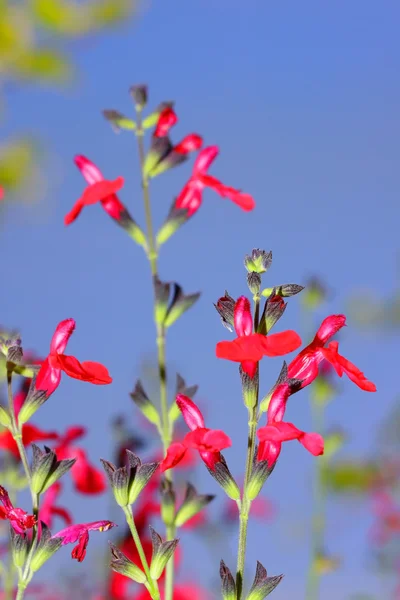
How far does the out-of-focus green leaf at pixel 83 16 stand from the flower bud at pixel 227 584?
1116 centimetres

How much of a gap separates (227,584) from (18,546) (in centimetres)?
25

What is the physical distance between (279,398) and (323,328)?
0.21 metres

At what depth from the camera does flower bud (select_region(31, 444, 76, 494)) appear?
0.92 meters

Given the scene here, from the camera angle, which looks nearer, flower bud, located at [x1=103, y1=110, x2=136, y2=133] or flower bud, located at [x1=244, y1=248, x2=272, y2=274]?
flower bud, located at [x1=244, y1=248, x2=272, y2=274]

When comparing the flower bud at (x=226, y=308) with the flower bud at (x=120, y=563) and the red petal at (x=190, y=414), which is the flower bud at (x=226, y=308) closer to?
the red petal at (x=190, y=414)

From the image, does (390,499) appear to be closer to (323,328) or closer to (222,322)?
(323,328)

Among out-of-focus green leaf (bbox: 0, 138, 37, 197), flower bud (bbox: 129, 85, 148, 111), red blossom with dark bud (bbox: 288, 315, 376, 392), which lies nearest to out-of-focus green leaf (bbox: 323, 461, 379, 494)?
flower bud (bbox: 129, 85, 148, 111)

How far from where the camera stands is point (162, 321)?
4.65 feet

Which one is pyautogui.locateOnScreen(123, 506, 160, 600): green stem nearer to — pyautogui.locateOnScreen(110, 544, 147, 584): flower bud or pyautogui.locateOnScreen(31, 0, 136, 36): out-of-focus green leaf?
pyautogui.locateOnScreen(110, 544, 147, 584): flower bud

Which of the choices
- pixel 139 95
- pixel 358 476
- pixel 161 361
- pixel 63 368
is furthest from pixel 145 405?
pixel 358 476

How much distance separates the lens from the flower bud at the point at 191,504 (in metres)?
1.26

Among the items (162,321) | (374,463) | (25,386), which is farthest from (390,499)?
(25,386)

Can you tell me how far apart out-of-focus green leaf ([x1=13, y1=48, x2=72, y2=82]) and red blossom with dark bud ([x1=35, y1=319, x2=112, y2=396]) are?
411 inches

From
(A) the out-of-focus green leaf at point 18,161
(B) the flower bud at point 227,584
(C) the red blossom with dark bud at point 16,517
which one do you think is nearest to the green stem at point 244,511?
(B) the flower bud at point 227,584
